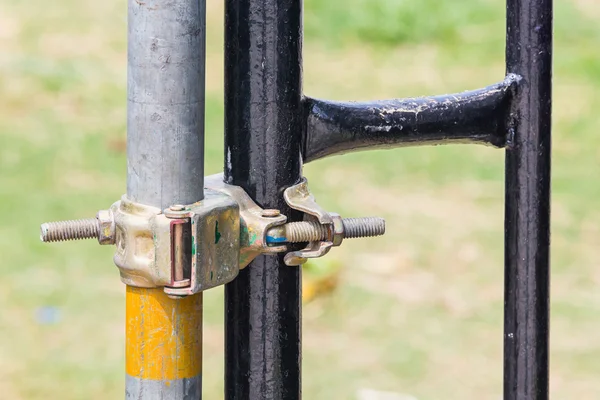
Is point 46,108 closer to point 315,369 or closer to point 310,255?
point 315,369

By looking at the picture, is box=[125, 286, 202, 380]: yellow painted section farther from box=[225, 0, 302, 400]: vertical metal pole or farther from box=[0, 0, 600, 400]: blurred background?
box=[0, 0, 600, 400]: blurred background

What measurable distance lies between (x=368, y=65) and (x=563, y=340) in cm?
239

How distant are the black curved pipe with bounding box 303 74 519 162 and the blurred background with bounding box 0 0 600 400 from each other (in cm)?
203

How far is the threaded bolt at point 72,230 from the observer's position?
3.19 feet

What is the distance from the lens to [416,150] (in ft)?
15.2

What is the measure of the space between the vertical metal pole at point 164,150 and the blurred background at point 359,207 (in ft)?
7.05

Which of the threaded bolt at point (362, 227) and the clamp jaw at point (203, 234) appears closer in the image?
the clamp jaw at point (203, 234)

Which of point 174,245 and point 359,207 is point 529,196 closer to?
point 174,245

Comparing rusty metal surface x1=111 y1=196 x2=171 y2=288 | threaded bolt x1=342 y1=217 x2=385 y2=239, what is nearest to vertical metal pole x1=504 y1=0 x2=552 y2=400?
threaded bolt x1=342 y1=217 x2=385 y2=239

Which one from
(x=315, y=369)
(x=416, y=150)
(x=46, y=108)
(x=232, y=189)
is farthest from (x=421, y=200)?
(x=232, y=189)

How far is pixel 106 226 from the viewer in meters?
0.96

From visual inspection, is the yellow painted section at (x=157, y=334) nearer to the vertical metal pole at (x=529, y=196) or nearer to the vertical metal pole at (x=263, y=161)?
the vertical metal pole at (x=263, y=161)

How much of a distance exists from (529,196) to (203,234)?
0.34 metres

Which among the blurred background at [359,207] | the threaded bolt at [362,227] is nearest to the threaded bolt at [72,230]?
the threaded bolt at [362,227]
